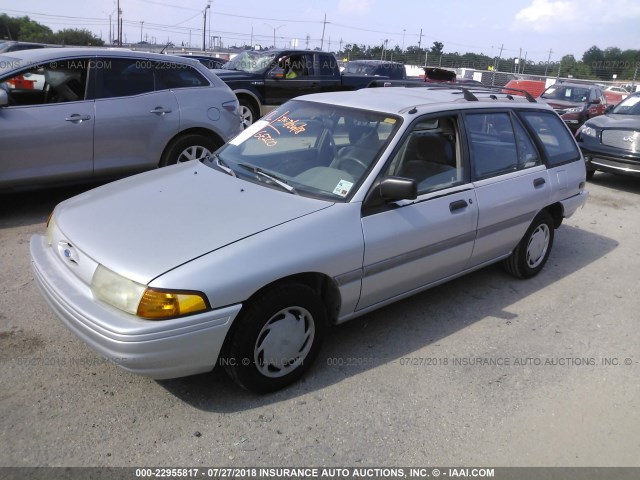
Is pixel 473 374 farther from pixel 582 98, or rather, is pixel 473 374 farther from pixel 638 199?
pixel 582 98

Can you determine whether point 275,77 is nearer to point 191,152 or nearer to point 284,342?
point 191,152

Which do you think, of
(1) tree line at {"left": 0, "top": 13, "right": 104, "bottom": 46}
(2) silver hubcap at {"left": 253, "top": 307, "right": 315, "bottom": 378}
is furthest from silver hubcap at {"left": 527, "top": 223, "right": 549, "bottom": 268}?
(1) tree line at {"left": 0, "top": 13, "right": 104, "bottom": 46}

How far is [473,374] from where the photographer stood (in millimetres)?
3445

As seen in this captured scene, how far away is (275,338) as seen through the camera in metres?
2.97

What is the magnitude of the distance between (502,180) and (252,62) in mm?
9668

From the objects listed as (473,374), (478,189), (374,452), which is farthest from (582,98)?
(374,452)

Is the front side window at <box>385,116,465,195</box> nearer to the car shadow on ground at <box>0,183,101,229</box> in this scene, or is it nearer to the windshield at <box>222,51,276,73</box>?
the car shadow on ground at <box>0,183,101,229</box>

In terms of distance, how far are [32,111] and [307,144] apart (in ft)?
10.4

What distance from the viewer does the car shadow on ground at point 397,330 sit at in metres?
3.07

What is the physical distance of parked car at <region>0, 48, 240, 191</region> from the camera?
17.4 ft

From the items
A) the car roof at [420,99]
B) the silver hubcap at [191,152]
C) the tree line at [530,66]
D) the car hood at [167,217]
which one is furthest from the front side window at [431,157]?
the tree line at [530,66]

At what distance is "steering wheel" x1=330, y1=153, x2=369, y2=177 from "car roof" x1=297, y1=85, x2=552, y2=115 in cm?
46

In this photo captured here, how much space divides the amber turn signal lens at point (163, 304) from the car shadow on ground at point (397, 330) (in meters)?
0.69

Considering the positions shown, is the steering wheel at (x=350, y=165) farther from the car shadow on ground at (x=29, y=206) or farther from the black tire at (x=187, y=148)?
the car shadow on ground at (x=29, y=206)
